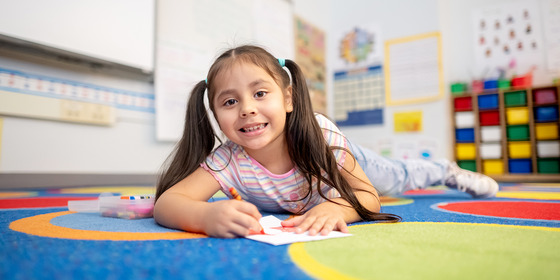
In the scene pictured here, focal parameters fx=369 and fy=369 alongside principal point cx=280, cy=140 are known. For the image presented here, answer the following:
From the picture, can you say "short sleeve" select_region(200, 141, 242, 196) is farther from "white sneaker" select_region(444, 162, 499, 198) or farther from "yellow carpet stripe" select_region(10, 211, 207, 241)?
"white sneaker" select_region(444, 162, 499, 198)

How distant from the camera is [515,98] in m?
2.58

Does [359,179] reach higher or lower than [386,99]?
lower

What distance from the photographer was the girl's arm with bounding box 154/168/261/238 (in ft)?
1.67

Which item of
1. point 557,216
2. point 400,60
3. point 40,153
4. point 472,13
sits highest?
point 472,13

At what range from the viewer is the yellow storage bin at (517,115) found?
8.36 ft

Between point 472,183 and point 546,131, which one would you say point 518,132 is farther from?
point 472,183

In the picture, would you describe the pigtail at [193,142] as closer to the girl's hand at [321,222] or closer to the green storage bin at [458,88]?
the girl's hand at [321,222]

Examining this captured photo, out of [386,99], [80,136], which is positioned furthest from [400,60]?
[80,136]

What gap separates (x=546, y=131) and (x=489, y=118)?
0.35m

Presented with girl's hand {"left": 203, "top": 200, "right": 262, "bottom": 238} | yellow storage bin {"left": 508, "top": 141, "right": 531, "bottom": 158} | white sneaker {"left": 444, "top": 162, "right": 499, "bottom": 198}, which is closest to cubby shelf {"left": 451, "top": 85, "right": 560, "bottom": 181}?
yellow storage bin {"left": 508, "top": 141, "right": 531, "bottom": 158}

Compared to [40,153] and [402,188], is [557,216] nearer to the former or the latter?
[402,188]

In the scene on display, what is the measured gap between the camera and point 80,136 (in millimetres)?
1701

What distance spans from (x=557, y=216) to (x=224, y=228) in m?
0.66

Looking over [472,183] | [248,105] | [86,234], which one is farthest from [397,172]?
[86,234]
